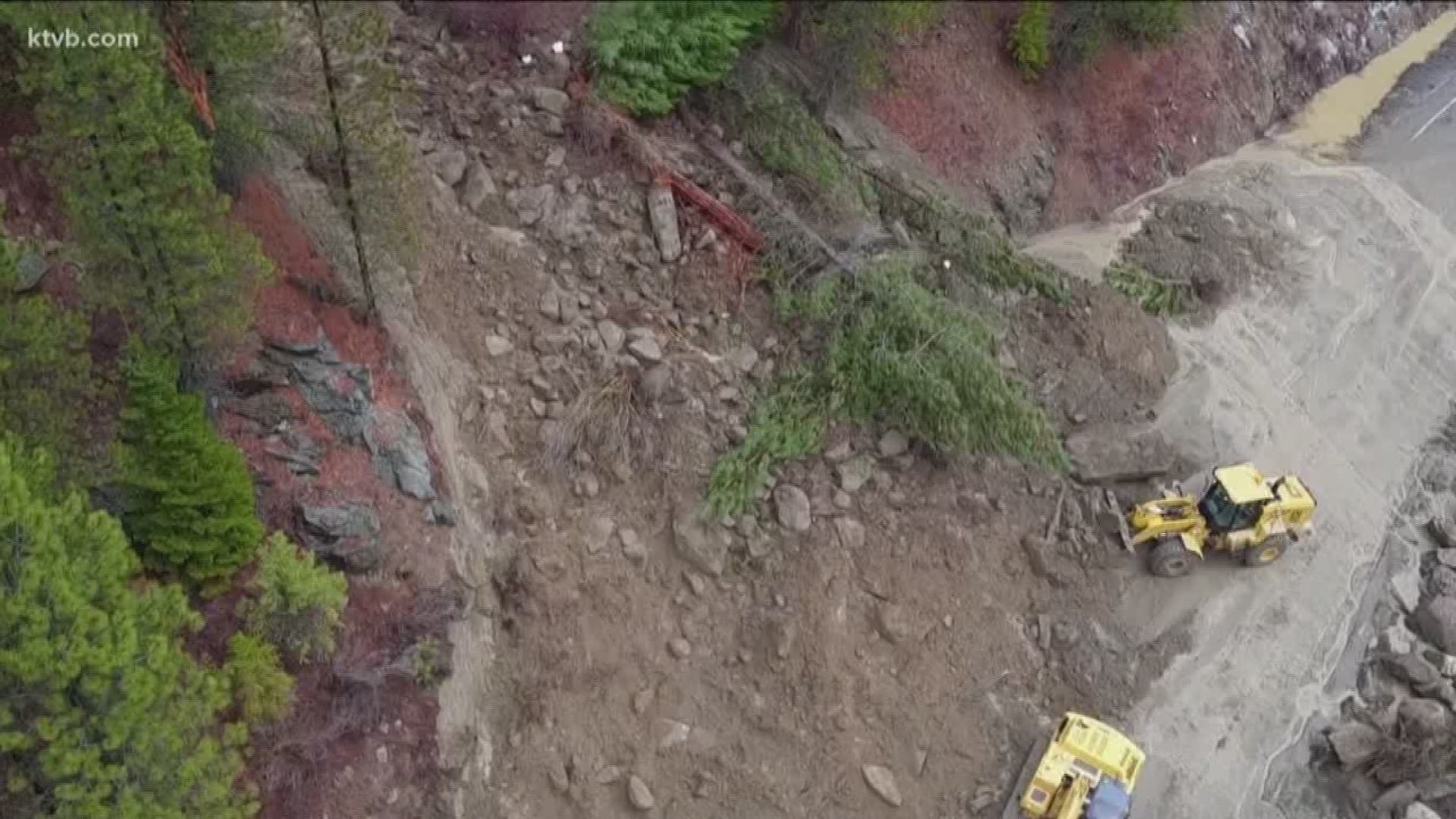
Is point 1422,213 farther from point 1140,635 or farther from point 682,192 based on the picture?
point 682,192

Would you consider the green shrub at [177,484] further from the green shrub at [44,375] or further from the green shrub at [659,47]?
the green shrub at [659,47]

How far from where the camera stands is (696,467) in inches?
819

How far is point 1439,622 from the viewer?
72.0ft

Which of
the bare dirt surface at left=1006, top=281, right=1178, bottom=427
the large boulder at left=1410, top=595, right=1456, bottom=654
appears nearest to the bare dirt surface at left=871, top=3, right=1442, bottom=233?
the bare dirt surface at left=1006, top=281, right=1178, bottom=427

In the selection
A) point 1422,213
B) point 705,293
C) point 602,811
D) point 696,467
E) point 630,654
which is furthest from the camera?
point 1422,213

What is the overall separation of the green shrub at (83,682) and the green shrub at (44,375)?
870 mm

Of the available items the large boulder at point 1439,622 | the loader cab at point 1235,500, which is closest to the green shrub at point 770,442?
the loader cab at point 1235,500

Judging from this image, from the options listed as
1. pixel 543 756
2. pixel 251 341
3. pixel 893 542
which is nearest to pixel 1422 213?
pixel 893 542

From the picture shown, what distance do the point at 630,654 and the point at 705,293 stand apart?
24.3 ft

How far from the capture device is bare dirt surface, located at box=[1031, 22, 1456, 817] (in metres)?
20.4

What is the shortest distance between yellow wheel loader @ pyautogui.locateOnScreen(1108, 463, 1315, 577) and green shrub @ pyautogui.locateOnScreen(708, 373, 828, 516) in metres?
6.22

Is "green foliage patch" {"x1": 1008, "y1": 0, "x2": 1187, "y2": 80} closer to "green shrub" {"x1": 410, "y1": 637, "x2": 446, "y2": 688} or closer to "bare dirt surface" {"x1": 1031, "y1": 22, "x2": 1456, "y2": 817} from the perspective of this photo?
"bare dirt surface" {"x1": 1031, "y1": 22, "x2": 1456, "y2": 817}

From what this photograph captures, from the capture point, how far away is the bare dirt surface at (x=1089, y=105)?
28.3 metres

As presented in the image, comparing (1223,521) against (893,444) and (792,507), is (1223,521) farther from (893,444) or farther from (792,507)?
(792,507)
